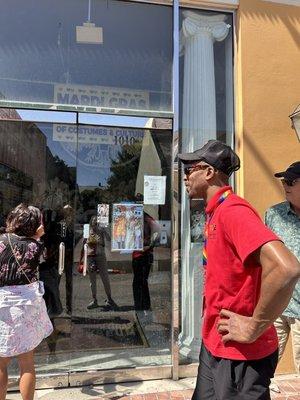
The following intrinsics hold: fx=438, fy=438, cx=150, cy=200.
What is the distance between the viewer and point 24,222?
128 inches

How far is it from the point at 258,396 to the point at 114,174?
3014 millimetres

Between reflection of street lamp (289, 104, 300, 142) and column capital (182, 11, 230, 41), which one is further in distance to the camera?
column capital (182, 11, 230, 41)

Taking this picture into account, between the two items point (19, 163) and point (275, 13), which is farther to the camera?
point (275, 13)

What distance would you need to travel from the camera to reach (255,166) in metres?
4.40

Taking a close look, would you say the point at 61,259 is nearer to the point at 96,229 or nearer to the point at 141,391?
the point at 96,229

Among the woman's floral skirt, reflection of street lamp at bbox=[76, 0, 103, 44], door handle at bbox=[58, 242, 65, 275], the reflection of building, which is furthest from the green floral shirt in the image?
reflection of street lamp at bbox=[76, 0, 103, 44]

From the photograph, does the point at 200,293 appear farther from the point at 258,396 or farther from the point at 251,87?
the point at 258,396

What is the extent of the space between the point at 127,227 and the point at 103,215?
274 millimetres

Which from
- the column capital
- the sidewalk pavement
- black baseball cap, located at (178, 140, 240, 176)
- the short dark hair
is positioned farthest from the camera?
the column capital

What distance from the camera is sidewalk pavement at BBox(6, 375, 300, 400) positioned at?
12.6ft

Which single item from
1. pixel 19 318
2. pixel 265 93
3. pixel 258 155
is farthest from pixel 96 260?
pixel 265 93

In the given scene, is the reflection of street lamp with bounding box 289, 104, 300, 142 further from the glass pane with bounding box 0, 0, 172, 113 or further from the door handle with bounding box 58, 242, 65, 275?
the door handle with bounding box 58, 242, 65, 275

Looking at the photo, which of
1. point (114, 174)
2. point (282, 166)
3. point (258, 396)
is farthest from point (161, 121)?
point (258, 396)

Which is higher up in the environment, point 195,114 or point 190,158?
point 195,114
